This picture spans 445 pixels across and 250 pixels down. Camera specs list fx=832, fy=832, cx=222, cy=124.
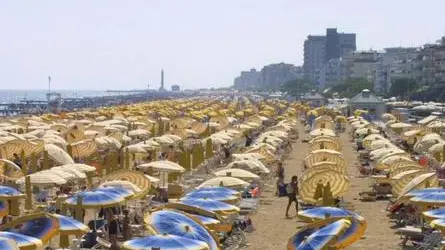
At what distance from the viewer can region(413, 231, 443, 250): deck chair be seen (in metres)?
14.4

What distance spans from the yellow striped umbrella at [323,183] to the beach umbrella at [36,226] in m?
7.68

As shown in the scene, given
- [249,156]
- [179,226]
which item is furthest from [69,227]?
[249,156]

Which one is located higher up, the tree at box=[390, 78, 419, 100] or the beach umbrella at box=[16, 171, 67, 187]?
the tree at box=[390, 78, 419, 100]

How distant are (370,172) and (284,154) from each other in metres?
7.68

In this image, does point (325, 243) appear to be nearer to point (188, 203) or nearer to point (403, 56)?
point (188, 203)

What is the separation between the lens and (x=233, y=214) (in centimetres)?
1711

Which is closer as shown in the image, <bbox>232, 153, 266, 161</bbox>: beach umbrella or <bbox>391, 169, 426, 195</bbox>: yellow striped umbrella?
<bbox>391, 169, 426, 195</bbox>: yellow striped umbrella

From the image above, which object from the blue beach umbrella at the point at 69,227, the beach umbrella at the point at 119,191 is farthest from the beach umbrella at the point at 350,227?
the blue beach umbrella at the point at 69,227

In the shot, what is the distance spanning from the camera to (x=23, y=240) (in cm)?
1201

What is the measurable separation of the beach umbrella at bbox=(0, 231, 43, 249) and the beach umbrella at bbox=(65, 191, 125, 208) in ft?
11.4

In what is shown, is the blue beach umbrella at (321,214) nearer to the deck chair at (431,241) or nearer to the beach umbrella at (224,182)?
the deck chair at (431,241)

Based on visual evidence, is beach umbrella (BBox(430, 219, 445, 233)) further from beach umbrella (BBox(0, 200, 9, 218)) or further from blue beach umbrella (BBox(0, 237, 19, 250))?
beach umbrella (BBox(0, 200, 9, 218))

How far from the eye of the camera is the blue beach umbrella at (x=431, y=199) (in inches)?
628

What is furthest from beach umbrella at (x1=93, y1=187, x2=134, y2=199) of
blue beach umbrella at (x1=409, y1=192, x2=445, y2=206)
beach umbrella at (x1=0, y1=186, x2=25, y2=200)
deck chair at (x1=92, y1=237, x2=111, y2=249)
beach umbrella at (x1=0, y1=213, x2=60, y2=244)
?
blue beach umbrella at (x1=409, y1=192, x2=445, y2=206)
